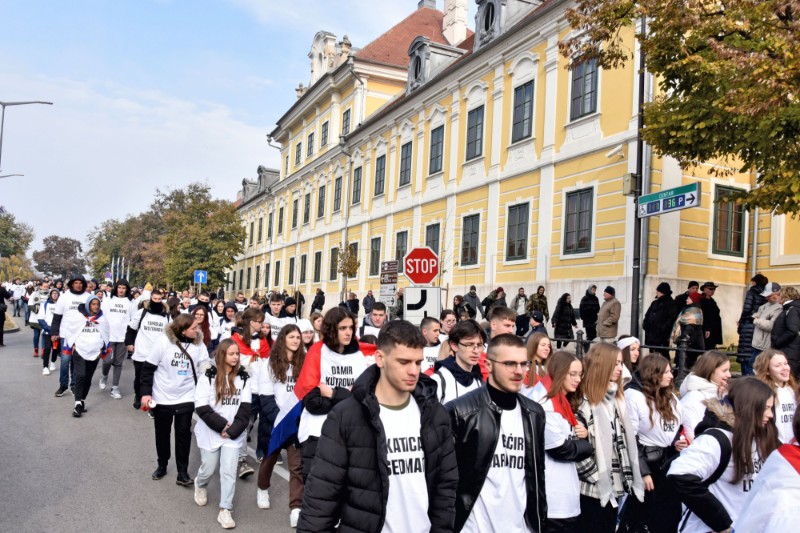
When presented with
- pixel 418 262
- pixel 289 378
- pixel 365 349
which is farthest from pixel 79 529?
pixel 418 262

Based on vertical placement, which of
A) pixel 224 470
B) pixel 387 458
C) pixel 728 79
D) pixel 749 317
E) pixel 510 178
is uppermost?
pixel 510 178

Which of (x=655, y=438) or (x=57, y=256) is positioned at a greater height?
(x=57, y=256)

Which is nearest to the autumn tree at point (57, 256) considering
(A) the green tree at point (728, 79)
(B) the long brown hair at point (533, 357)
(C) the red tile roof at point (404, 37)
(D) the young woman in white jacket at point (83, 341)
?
(C) the red tile roof at point (404, 37)

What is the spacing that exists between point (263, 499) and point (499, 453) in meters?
3.67

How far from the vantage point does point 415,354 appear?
3355mm

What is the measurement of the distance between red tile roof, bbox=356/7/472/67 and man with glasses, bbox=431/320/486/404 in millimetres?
34263

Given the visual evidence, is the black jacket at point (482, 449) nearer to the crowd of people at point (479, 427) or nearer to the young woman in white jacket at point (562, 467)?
the crowd of people at point (479, 427)

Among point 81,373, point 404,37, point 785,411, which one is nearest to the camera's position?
point 785,411

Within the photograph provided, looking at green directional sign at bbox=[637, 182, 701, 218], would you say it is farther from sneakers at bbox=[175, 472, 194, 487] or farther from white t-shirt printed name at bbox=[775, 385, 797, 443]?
sneakers at bbox=[175, 472, 194, 487]

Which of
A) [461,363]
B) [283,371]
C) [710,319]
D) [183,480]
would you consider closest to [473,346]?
[461,363]

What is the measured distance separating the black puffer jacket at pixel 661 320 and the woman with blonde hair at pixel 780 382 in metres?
7.67

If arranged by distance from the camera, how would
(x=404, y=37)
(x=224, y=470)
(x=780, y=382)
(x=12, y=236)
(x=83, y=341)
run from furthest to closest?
(x=12, y=236), (x=404, y=37), (x=83, y=341), (x=224, y=470), (x=780, y=382)

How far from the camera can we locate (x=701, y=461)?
11.8 feet

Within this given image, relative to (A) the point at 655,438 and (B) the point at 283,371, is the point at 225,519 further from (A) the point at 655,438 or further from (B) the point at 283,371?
(A) the point at 655,438
